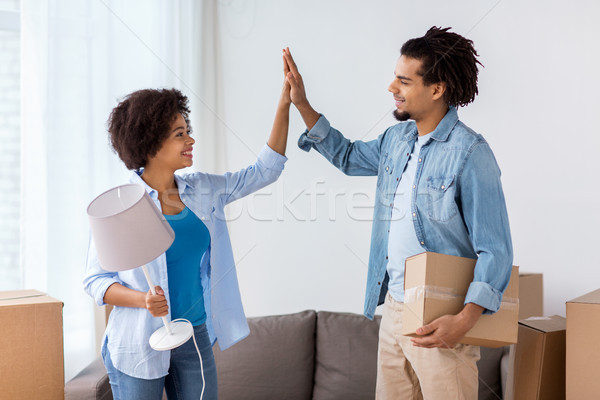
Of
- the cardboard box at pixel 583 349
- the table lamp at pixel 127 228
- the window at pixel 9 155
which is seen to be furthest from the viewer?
the window at pixel 9 155

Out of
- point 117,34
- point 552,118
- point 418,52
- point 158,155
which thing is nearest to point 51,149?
point 117,34

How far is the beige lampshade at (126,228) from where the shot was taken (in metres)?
1.16

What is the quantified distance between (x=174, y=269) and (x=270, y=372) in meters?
1.02

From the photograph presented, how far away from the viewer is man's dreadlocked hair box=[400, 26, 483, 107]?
1450 mm

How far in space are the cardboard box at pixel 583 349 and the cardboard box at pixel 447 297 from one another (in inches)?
7.7

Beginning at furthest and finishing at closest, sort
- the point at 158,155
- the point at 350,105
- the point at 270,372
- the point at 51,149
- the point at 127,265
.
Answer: the point at 350,105 < the point at 270,372 < the point at 51,149 < the point at 158,155 < the point at 127,265

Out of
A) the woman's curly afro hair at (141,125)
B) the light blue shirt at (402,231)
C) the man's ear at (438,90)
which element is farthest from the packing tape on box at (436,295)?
the woman's curly afro hair at (141,125)

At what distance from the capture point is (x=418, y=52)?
58.2 inches

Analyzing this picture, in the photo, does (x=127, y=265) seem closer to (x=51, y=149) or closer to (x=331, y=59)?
(x=51, y=149)

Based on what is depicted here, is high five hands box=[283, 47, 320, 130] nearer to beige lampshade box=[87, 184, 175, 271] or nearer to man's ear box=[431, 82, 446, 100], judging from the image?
man's ear box=[431, 82, 446, 100]

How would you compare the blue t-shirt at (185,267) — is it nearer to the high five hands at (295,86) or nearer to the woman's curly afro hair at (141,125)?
the woman's curly afro hair at (141,125)

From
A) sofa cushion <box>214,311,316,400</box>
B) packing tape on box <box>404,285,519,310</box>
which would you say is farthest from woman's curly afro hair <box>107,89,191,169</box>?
sofa cushion <box>214,311,316,400</box>

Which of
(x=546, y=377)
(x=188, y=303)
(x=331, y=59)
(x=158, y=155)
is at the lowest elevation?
(x=546, y=377)

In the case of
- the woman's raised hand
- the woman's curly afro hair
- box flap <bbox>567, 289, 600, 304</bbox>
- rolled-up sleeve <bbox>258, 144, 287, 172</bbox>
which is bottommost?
box flap <bbox>567, 289, 600, 304</bbox>
